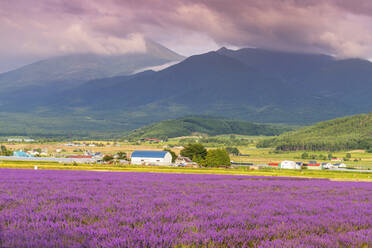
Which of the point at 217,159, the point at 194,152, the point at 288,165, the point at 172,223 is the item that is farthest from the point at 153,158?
the point at 172,223

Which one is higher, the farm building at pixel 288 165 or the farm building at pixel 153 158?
the farm building at pixel 153 158

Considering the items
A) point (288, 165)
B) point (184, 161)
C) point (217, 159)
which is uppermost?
point (217, 159)

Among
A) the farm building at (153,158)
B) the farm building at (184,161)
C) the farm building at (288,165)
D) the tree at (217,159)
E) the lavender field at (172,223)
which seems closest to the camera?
the lavender field at (172,223)

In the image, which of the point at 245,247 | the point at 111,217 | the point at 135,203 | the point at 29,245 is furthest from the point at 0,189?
the point at 245,247

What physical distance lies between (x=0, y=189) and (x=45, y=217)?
9589 mm

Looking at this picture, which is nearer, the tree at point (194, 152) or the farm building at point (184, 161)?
the farm building at point (184, 161)

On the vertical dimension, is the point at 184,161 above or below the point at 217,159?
below

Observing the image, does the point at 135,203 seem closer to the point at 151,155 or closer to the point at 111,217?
the point at 111,217

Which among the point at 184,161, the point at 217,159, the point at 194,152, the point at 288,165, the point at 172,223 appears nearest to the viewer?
the point at 172,223

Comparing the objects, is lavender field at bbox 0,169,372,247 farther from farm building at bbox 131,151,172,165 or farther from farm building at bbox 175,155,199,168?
farm building at bbox 131,151,172,165

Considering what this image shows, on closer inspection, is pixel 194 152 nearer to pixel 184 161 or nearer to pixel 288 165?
pixel 184 161

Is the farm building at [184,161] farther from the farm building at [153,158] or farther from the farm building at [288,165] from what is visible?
the farm building at [288,165]

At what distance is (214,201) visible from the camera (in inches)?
708

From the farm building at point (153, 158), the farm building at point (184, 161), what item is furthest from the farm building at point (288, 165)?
the farm building at point (153, 158)
